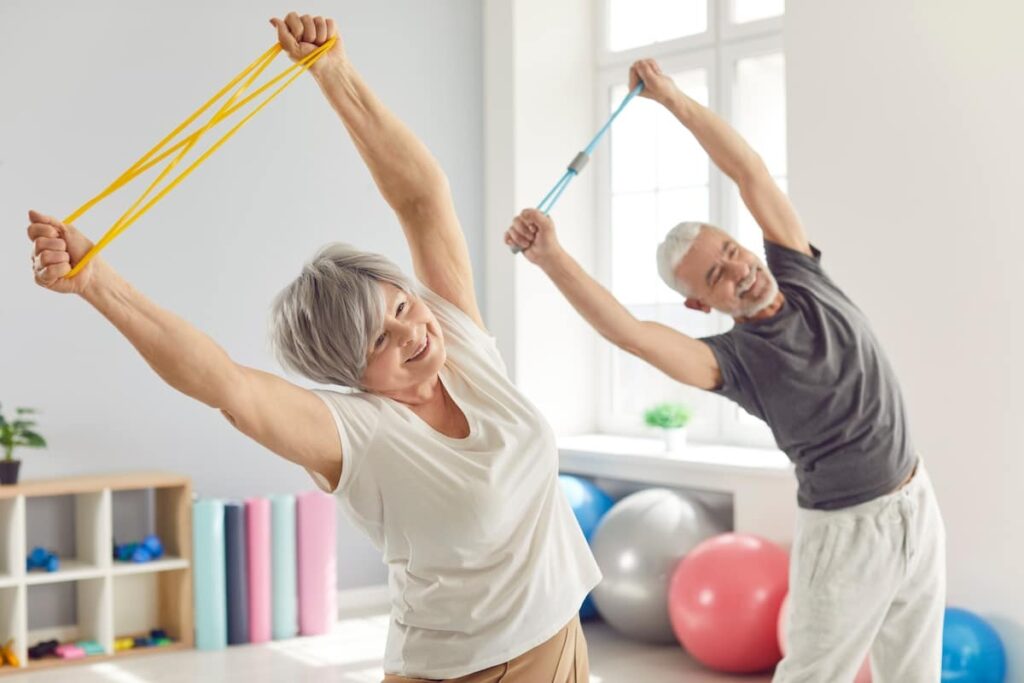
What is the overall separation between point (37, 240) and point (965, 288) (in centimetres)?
308

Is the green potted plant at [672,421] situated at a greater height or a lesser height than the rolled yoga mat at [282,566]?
greater

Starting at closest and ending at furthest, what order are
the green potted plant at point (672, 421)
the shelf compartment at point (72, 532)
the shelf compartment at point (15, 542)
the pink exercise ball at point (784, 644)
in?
1. the pink exercise ball at point (784, 644)
2. the shelf compartment at point (15, 542)
3. the shelf compartment at point (72, 532)
4. the green potted plant at point (672, 421)

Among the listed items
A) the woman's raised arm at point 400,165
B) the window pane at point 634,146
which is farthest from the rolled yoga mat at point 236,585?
the woman's raised arm at point 400,165

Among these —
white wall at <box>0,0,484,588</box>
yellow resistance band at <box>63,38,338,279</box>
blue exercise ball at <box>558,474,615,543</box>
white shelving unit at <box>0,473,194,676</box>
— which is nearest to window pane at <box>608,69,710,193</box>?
white wall at <box>0,0,484,588</box>

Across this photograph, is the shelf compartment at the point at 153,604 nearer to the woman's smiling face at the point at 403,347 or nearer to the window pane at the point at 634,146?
the window pane at the point at 634,146

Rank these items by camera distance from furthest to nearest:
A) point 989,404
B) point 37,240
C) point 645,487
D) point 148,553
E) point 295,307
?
1. point 645,487
2. point 148,553
3. point 989,404
4. point 295,307
5. point 37,240

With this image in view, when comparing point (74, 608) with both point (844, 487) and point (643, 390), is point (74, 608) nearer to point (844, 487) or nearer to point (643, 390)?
point (643, 390)

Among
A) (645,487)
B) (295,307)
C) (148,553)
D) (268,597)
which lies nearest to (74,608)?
(148,553)

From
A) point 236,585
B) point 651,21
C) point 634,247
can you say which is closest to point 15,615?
point 236,585

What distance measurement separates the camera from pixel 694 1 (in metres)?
5.44

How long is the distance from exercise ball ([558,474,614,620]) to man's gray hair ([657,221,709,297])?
7.31 ft

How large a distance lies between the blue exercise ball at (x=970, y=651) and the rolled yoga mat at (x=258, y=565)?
250 cm

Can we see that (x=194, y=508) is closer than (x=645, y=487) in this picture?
Yes

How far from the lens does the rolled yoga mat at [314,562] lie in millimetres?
4914
